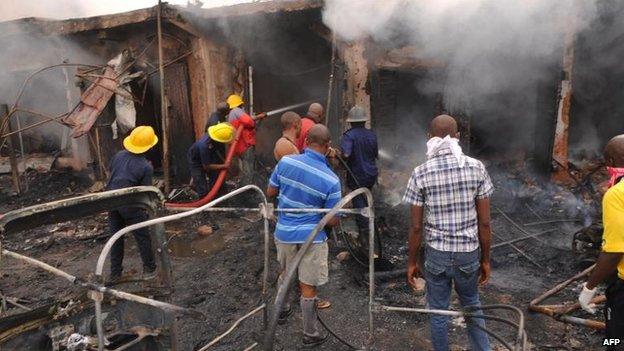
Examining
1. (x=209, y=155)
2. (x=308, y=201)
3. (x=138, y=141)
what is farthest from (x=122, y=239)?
(x=308, y=201)

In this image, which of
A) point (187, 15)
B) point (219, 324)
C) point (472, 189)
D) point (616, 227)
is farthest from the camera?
point (187, 15)

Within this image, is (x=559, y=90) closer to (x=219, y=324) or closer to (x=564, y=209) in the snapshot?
(x=564, y=209)

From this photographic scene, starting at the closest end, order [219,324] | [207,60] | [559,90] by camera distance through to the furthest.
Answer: [219,324], [559,90], [207,60]

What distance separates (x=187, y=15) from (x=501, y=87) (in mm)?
6182

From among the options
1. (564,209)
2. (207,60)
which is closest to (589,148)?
(564,209)

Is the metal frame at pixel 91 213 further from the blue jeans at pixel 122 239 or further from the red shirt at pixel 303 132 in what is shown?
the red shirt at pixel 303 132

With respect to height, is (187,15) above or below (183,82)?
above

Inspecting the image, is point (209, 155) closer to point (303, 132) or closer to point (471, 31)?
point (303, 132)

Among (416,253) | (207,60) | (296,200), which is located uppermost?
(207,60)

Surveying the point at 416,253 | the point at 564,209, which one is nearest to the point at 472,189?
the point at 416,253

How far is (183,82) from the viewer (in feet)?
30.5

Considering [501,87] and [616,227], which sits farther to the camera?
[501,87]

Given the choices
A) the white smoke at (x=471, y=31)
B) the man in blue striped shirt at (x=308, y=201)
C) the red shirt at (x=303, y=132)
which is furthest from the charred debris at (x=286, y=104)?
the red shirt at (x=303, y=132)

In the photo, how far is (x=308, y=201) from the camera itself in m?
3.70
